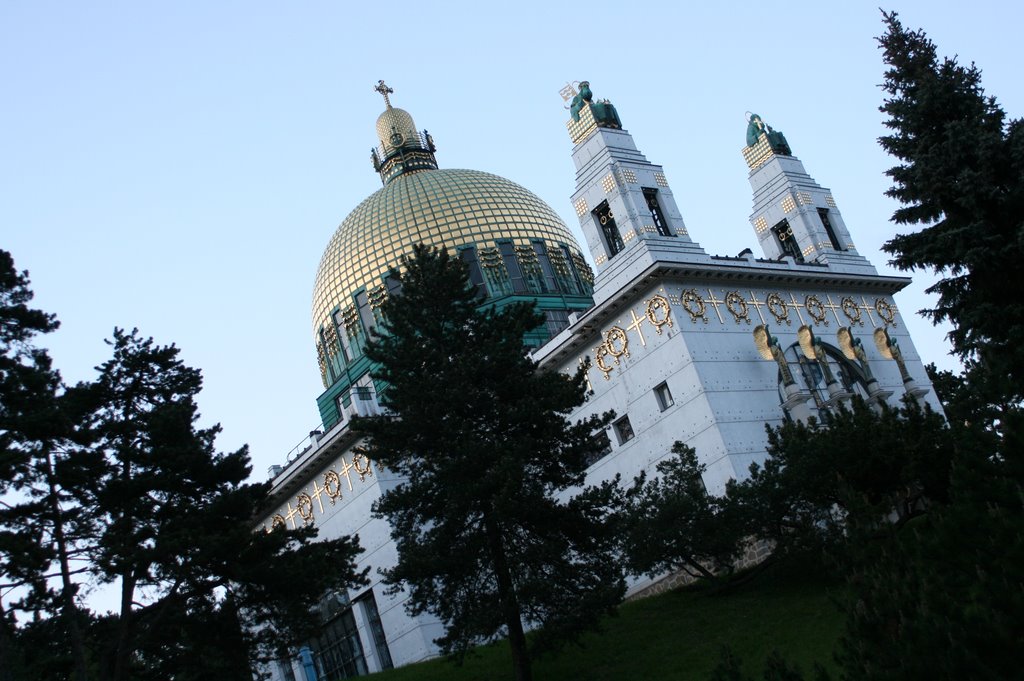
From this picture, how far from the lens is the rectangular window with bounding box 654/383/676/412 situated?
1479 inches

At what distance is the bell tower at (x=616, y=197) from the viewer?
130 ft

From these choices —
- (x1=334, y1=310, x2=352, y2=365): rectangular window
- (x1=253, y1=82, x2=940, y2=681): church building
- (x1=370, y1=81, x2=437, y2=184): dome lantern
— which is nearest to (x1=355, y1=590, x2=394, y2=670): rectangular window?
(x1=253, y1=82, x2=940, y2=681): church building

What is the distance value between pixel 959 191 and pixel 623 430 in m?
16.2

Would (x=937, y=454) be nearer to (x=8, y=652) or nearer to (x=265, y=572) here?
(x=265, y=572)

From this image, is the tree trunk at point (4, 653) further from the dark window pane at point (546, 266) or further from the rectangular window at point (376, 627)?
the dark window pane at point (546, 266)

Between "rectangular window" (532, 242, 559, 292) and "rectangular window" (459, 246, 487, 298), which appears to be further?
"rectangular window" (532, 242, 559, 292)

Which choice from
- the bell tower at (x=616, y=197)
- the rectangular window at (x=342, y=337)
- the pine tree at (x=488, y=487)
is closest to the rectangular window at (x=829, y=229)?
the bell tower at (x=616, y=197)

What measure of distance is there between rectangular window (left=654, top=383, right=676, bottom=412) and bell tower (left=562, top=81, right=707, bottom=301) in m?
4.11

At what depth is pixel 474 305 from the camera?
30.8 meters

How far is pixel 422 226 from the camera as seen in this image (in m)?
57.2

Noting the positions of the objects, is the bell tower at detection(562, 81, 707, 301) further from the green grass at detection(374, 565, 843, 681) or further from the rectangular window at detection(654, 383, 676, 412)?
the green grass at detection(374, 565, 843, 681)

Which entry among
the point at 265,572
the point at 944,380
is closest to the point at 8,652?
the point at 265,572

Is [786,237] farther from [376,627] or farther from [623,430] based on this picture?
[376,627]

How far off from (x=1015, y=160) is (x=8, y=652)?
2235cm
